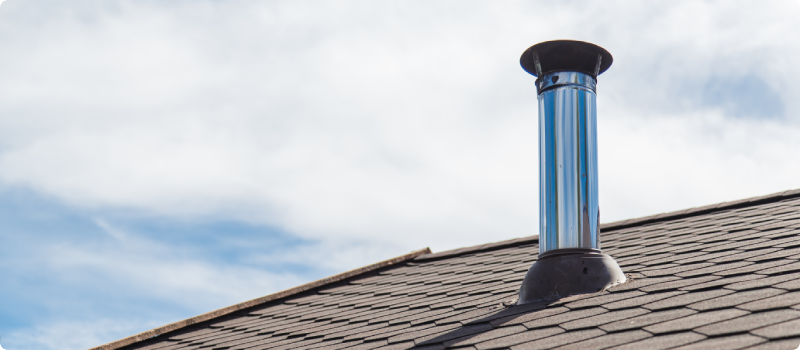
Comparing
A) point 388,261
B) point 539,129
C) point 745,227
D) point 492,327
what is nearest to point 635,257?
point 745,227

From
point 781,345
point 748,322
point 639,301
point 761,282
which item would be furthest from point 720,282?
point 781,345

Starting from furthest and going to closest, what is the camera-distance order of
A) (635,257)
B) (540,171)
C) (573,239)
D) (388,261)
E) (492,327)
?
(388,261) → (635,257) → (540,171) → (573,239) → (492,327)

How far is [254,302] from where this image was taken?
5.98 metres

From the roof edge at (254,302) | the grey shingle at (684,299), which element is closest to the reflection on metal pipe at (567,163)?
the grey shingle at (684,299)

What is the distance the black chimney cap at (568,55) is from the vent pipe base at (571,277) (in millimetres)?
1169

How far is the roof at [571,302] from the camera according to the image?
8.55ft

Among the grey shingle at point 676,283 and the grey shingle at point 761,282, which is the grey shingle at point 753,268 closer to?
the grey shingle at point 676,283

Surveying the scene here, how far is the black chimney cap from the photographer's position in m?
3.96

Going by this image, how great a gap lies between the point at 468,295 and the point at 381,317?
1.98ft

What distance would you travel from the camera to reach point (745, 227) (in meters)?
4.39

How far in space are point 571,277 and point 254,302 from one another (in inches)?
133

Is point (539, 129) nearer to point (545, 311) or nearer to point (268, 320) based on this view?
point (545, 311)

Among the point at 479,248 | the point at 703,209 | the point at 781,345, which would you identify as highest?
the point at 703,209

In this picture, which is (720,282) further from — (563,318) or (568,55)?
(568,55)
